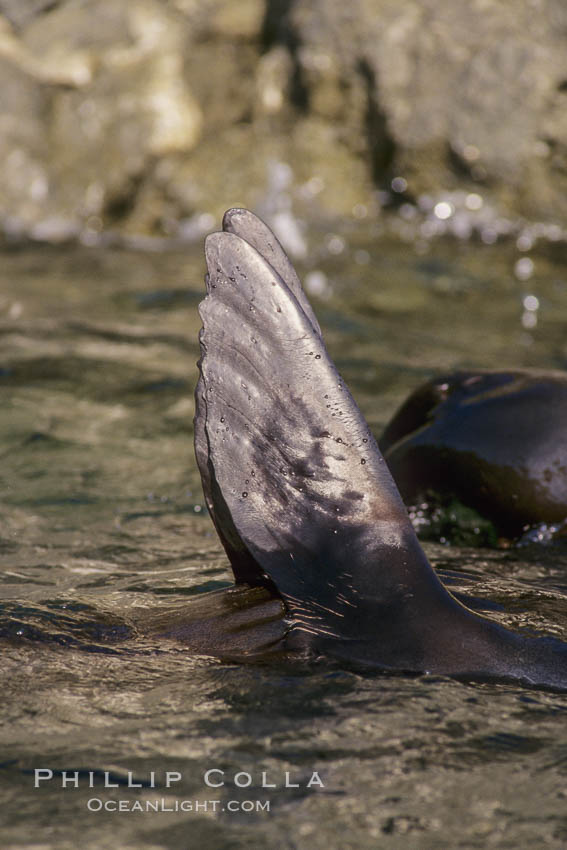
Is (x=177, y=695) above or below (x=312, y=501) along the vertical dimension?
below

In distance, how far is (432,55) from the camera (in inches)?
283

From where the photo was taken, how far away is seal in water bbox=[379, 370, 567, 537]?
3082 mm

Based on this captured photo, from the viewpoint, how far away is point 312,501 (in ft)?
7.02

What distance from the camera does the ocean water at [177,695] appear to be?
1.63 metres

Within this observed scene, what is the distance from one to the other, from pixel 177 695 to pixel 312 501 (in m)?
0.47

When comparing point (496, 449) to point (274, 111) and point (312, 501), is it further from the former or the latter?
point (274, 111)

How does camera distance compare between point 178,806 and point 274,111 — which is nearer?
point 178,806

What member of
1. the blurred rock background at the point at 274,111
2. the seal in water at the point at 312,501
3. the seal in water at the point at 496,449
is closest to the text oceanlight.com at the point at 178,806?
the seal in water at the point at 312,501

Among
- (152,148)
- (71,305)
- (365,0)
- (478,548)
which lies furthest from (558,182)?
(478,548)

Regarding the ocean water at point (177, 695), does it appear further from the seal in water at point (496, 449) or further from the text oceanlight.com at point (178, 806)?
the seal in water at point (496, 449)

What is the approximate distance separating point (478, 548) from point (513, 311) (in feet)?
10.1

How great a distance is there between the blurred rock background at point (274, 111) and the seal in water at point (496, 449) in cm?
388

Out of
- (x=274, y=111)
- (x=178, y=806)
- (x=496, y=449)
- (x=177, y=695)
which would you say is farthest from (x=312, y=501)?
(x=274, y=111)

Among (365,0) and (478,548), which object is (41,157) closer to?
(365,0)
